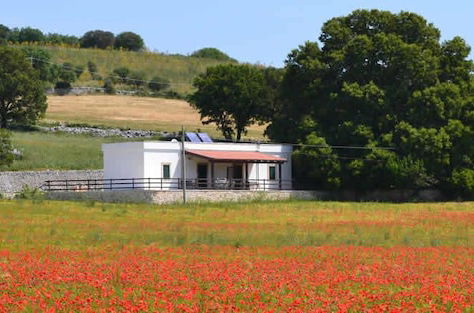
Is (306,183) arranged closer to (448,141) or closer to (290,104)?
(290,104)

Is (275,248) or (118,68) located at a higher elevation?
(118,68)

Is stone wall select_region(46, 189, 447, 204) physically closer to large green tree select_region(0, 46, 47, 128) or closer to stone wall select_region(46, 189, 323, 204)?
stone wall select_region(46, 189, 323, 204)

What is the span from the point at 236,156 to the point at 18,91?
32384 millimetres

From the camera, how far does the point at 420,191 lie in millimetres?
68562

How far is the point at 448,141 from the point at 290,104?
47.6 ft

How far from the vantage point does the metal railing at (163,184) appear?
62.1 metres

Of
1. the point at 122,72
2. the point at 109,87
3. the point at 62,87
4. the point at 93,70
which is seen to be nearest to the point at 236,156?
the point at 62,87

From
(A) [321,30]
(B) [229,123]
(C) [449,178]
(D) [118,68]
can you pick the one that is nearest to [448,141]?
(C) [449,178]

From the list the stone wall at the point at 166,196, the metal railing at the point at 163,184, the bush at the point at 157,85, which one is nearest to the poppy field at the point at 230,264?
the stone wall at the point at 166,196

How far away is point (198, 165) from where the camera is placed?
6619 centimetres

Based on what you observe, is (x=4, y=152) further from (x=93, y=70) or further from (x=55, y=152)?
(x=93, y=70)

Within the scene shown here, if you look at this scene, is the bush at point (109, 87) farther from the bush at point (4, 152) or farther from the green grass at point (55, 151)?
the bush at point (4, 152)

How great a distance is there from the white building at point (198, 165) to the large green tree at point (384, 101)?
2.94 metres

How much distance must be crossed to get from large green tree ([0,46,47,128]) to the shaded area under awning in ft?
100
